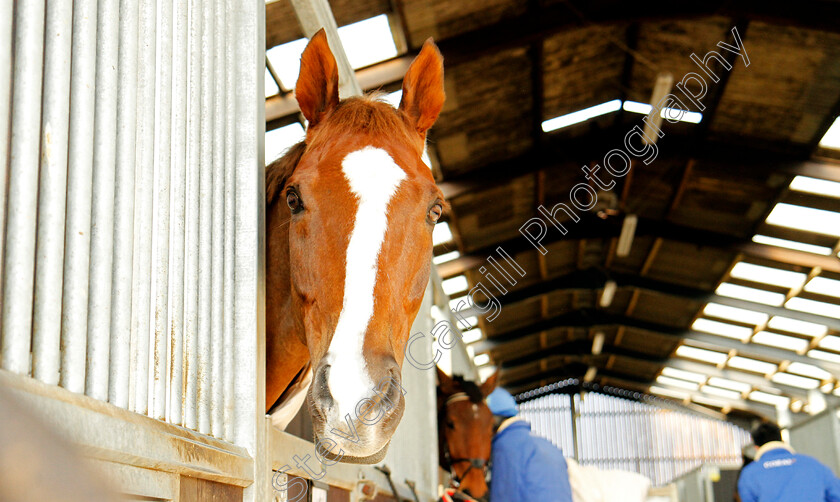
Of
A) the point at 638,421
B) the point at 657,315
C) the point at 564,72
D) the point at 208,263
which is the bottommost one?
the point at 208,263

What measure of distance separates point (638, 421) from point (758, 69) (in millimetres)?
18637

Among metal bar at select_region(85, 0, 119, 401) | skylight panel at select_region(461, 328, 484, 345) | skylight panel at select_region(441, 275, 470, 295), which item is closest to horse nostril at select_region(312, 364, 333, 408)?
metal bar at select_region(85, 0, 119, 401)

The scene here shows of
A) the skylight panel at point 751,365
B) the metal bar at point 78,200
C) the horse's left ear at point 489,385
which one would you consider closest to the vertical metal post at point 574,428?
the skylight panel at point 751,365

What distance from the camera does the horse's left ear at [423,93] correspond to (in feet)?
7.16

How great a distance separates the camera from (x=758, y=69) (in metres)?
9.19

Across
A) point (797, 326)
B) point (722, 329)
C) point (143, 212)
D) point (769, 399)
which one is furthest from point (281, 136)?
point (769, 399)

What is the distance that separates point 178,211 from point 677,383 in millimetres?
24988

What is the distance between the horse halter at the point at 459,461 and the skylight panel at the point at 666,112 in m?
6.49

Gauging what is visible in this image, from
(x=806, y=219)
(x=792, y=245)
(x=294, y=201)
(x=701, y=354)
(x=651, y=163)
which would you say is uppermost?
(x=651, y=163)

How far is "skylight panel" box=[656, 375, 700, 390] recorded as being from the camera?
2416 centimetres

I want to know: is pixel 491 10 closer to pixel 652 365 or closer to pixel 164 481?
pixel 164 481

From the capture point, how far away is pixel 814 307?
14.8 metres

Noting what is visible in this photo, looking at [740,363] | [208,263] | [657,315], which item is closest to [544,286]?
[657,315]

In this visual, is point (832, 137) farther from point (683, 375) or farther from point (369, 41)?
point (683, 375)
